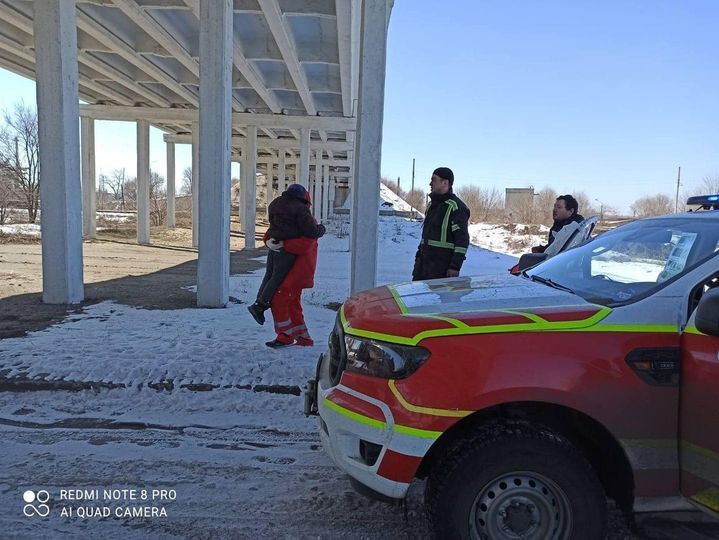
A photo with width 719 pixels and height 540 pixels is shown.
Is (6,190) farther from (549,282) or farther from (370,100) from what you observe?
(549,282)

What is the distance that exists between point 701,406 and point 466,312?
998mm

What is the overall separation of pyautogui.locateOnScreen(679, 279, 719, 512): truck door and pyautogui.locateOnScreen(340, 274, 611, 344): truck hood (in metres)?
0.34

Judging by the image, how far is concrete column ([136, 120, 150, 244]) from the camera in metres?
19.4

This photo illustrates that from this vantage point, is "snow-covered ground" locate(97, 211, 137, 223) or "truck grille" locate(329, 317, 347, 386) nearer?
"truck grille" locate(329, 317, 347, 386)

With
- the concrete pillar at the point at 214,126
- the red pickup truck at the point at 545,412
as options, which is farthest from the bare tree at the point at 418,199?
the red pickup truck at the point at 545,412

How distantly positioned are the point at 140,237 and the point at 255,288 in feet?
39.0

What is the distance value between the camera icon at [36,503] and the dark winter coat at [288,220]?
3.14 meters

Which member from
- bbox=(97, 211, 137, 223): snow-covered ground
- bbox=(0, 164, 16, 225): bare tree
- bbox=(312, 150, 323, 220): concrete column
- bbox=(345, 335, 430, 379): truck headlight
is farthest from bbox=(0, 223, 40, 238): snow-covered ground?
bbox=(345, 335, 430, 379): truck headlight

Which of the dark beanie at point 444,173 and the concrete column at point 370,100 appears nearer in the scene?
the dark beanie at point 444,173

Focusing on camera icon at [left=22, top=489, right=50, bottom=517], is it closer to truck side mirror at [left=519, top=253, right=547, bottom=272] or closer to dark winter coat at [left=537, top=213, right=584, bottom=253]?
truck side mirror at [left=519, top=253, right=547, bottom=272]

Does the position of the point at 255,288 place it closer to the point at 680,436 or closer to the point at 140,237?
the point at 680,436

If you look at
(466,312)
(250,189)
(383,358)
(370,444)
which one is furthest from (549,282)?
(250,189)

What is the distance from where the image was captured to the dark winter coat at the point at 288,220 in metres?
5.39

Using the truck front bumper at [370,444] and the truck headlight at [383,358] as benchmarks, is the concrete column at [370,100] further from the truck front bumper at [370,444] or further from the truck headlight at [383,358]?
the truck front bumper at [370,444]
